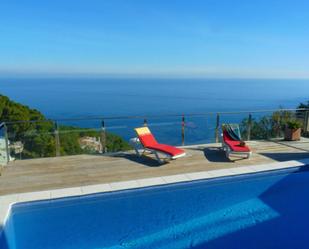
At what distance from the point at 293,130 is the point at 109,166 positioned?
5.88m

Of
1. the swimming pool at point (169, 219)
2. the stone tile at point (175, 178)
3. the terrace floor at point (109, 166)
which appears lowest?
the swimming pool at point (169, 219)

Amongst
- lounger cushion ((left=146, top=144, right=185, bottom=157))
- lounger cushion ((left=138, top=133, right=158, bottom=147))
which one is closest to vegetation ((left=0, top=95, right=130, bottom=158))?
lounger cushion ((left=138, top=133, right=158, bottom=147))

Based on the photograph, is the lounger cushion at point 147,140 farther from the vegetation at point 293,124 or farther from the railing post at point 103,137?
the vegetation at point 293,124

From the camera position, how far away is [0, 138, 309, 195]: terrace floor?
5.76 metres

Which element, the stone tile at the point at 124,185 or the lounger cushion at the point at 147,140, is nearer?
the stone tile at the point at 124,185

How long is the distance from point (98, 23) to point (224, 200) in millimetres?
30681

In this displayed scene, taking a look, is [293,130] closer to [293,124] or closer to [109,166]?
[293,124]

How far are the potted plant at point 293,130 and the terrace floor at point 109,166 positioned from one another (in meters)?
0.81

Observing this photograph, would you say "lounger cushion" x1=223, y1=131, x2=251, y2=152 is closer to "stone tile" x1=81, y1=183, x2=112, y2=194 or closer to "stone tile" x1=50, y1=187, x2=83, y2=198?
"stone tile" x1=81, y1=183, x2=112, y2=194

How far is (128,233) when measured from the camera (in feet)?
15.3

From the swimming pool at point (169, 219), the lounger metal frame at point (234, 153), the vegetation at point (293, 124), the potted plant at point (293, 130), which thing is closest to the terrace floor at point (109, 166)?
the lounger metal frame at point (234, 153)

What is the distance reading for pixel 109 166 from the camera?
6.77m

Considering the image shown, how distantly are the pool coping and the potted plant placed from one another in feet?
7.39

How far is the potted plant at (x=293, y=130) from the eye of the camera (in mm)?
9234
